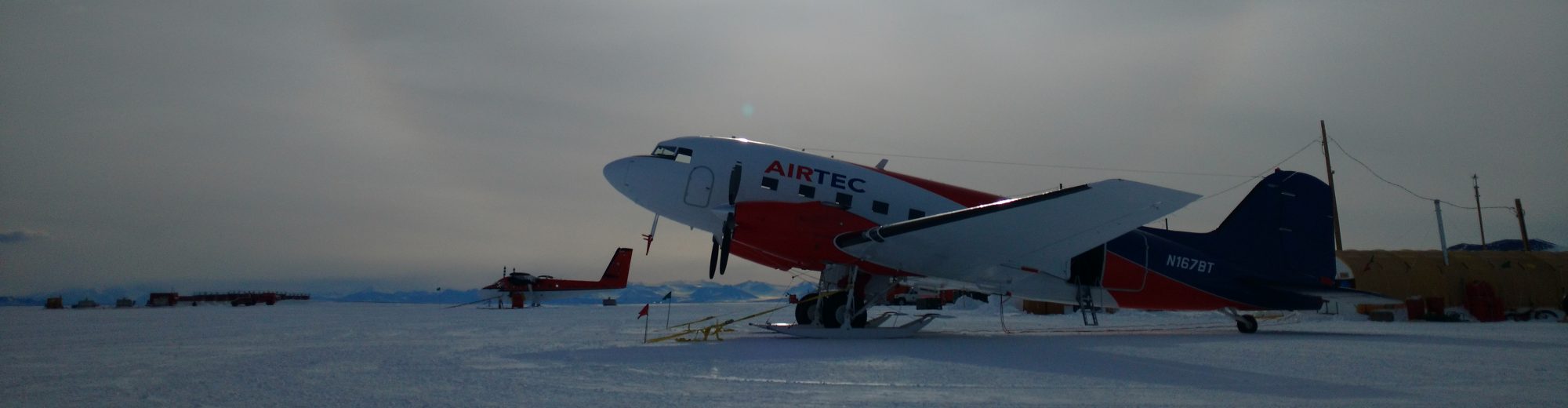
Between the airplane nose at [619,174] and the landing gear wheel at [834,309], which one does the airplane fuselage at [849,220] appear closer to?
the airplane nose at [619,174]

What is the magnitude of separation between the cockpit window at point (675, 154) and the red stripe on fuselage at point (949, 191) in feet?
12.4

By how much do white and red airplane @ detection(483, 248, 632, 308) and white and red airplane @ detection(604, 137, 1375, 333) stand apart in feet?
131

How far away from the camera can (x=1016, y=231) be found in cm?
1336

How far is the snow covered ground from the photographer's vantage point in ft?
20.0

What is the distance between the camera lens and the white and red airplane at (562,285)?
5338 cm

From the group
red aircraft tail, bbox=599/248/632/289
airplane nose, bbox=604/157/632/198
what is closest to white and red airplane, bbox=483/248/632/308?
red aircraft tail, bbox=599/248/632/289

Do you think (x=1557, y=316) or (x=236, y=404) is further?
(x=1557, y=316)

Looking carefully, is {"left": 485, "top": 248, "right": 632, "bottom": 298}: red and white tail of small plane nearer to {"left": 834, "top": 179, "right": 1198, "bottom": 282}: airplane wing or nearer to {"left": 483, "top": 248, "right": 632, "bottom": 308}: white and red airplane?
{"left": 483, "top": 248, "right": 632, "bottom": 308}: white and red airplane

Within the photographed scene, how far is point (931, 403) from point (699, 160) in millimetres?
10479

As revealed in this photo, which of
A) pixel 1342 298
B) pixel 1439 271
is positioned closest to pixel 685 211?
pixel 1342 298

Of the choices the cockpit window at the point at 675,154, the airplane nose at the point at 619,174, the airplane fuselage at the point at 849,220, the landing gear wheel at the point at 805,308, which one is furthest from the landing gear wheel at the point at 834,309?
the airplane nose at the point at 619,174

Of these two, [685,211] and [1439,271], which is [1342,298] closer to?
[685,211]

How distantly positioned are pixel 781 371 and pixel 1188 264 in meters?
12.8

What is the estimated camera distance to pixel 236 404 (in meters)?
5.91
